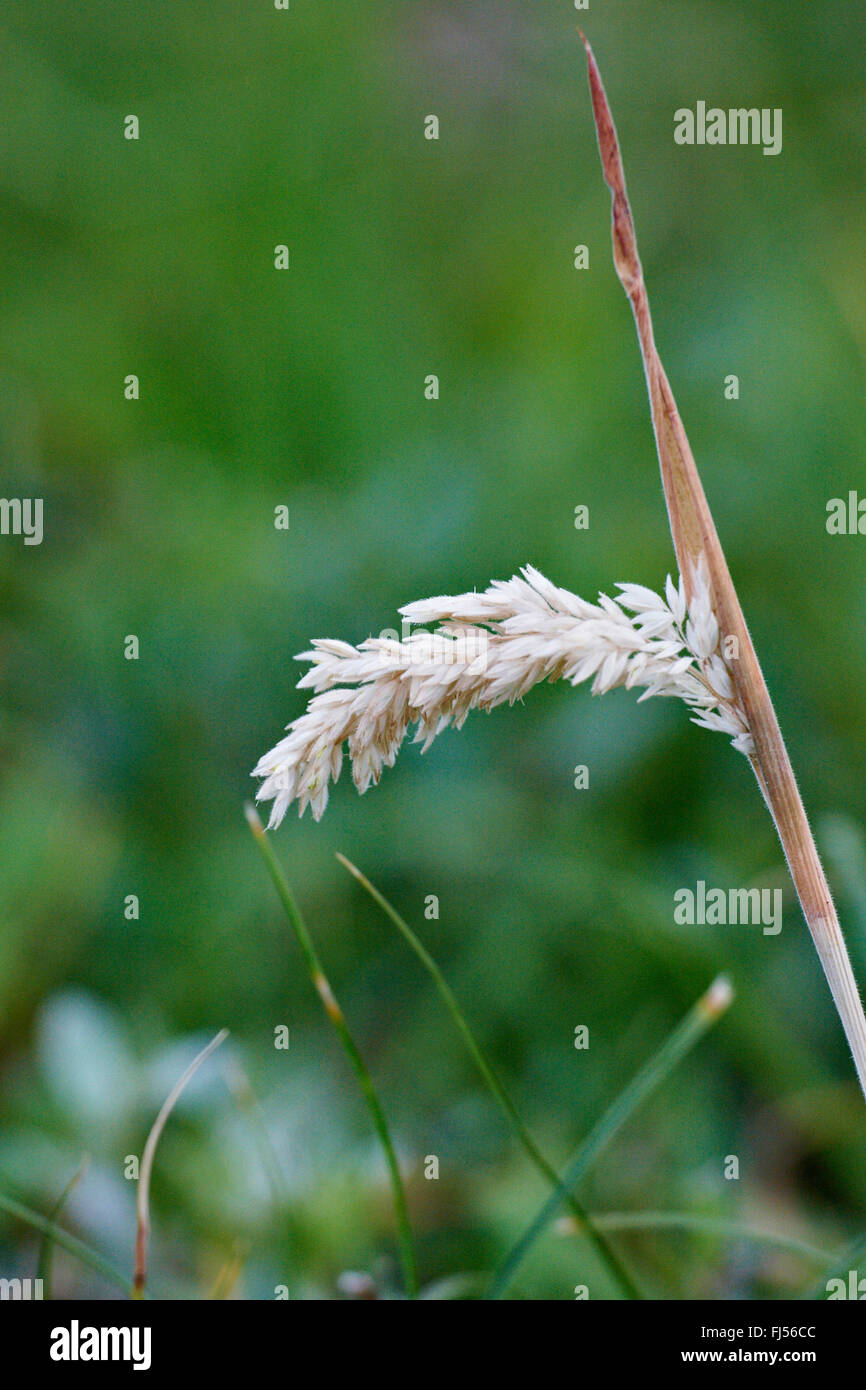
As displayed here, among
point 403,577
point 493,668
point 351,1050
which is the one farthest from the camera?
point 403,577

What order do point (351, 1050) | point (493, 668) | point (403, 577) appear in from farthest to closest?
point (403, 577) < point (351, 1050) < point (493, 668)

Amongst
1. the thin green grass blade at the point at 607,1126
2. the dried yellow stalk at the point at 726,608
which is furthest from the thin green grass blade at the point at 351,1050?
the dried yellow stalk at the point at 726,608

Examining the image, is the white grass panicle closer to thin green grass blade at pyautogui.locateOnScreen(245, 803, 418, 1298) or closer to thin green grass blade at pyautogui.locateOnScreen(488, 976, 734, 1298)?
thin green grass blade at pyautogui.locateOnScreen(245, 803, 418, 1298)

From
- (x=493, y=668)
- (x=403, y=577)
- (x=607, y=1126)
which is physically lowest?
(x=607, y=1126)

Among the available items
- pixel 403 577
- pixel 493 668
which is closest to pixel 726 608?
pixel 493 668

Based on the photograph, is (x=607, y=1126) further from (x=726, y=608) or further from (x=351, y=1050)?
(x=726, y=608)

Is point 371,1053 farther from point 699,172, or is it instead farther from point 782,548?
point 699,172

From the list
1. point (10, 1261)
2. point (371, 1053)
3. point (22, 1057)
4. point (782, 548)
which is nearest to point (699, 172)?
point (782, 548)
